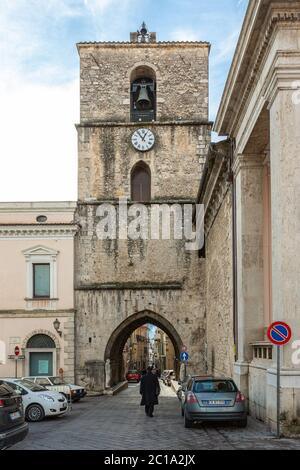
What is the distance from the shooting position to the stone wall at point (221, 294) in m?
23.7

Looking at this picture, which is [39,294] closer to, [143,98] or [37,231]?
[37,231]

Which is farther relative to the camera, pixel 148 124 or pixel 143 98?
pixel 148 124

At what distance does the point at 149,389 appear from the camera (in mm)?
21766

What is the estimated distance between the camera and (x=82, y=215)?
129 ft

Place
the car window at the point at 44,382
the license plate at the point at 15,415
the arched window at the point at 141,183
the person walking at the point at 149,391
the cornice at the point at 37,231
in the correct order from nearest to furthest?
the license plate at the point at 15,415 < the person walking at the point at 149,391 < the car window at the point at 44,382 < the cornice at the point at 37,231 < the arched window at the point at 141,183

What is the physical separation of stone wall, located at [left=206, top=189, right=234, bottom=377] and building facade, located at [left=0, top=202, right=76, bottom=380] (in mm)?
7297

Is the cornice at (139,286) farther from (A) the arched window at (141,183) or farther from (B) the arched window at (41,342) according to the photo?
(A) the arched window at (141,183)

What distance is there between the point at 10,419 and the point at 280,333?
15.9ft

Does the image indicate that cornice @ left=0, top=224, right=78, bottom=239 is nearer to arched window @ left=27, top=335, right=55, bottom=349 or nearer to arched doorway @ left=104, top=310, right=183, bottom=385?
arched window @ left=27, top=335, right=55, bottom=349

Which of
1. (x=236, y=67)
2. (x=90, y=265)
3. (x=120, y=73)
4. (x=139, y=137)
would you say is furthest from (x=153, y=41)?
(x=236, y=67)

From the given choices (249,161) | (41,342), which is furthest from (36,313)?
(249,161)

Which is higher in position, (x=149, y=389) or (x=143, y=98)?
(x=143, y=98)

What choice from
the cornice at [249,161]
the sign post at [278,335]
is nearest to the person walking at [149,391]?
the cornice at [249,161]

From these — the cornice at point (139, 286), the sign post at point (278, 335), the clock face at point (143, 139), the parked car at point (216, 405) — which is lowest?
the parked car at point (216, 405)
